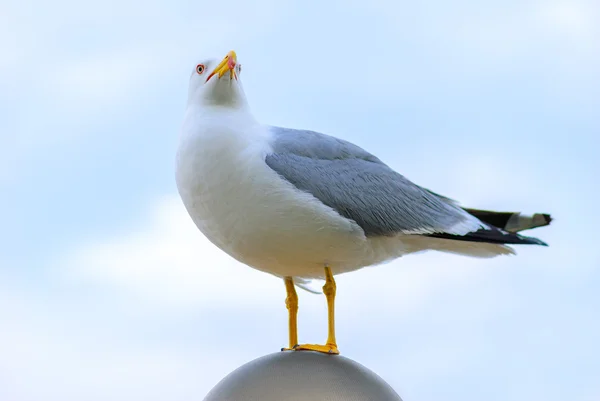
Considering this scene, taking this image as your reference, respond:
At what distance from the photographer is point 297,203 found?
4.84 metres

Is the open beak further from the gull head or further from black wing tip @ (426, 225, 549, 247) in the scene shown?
black wing tip @ (426, 225, 549, 247)

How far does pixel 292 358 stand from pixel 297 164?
1.19 m

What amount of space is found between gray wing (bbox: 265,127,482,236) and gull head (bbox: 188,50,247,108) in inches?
12.7

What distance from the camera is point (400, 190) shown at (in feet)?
17.7

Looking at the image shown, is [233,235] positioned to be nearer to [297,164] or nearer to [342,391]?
[297,164]

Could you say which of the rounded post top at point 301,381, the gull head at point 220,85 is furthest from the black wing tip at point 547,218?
the gull head at point 220,85

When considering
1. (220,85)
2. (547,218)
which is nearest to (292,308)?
(220,85)

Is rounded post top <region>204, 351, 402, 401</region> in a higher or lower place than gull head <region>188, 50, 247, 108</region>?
lower

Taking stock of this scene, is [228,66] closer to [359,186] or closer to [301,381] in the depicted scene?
[359,186]

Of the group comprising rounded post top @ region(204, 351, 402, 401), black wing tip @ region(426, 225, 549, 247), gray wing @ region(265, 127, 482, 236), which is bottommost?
rounded post top @ region(204, 351, 402, 401)

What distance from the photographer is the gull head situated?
523cm

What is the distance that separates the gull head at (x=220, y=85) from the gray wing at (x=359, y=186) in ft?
1.06

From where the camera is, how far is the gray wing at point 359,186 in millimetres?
5000

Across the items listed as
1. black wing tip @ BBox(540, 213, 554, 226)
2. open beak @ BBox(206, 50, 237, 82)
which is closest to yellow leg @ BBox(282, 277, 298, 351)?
open beak @ BBox(206, 50, 237, 82)
